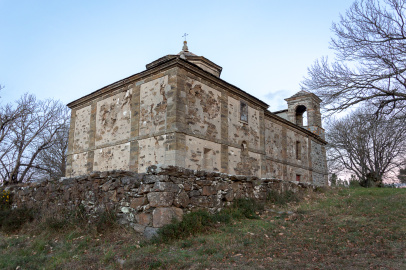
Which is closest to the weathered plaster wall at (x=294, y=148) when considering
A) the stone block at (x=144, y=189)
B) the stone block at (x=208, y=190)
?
the stone block at (x=208, y=190)

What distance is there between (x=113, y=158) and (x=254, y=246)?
1101cm

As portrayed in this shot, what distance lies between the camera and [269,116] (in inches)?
797

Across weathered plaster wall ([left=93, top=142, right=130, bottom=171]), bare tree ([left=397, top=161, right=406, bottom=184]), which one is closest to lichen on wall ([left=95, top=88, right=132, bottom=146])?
weathered plaster wall ([left=93, top=142, right=130, bottom=171])

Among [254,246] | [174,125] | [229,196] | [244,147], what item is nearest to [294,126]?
[244,147]

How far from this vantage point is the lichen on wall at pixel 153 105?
13.7 meters

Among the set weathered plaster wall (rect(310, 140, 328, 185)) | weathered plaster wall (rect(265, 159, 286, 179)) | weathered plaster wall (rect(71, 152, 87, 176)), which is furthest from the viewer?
weathered plaster wall (rect(310, 140, 328, 185))

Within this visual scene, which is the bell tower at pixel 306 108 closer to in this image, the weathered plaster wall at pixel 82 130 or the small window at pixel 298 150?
the small window at pixel 298 150

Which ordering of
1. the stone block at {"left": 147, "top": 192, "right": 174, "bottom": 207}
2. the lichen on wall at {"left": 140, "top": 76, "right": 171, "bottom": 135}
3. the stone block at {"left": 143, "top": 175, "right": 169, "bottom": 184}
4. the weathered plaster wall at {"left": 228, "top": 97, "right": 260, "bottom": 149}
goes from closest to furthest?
the stone block at {"left": 147, "top": 192, "right": 174, "bottom": 207}, the stone block at {"left": 143, "top": 175, "right": 169, "bottom": 184}, the lichen on wall at {"left": 140, "top": 76, "right": 171, "bottom": 135}, the weathered plaster wall at {"left": 228, "top": 97, "right": 260, "bottom": 149}

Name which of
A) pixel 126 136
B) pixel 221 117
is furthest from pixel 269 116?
pixel 126 136

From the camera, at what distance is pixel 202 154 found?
1399 cm

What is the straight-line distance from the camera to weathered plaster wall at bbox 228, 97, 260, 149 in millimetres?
15992

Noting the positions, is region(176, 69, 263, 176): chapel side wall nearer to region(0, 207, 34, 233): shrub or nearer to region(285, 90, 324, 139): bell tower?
region(0, 207, 34, 233): shrub

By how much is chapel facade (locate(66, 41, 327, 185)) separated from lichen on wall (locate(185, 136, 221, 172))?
4 centimetres

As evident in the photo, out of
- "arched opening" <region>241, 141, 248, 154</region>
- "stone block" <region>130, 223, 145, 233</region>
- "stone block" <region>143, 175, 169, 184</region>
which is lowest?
"stone block" <region>130, 223, 145, 233</region>
